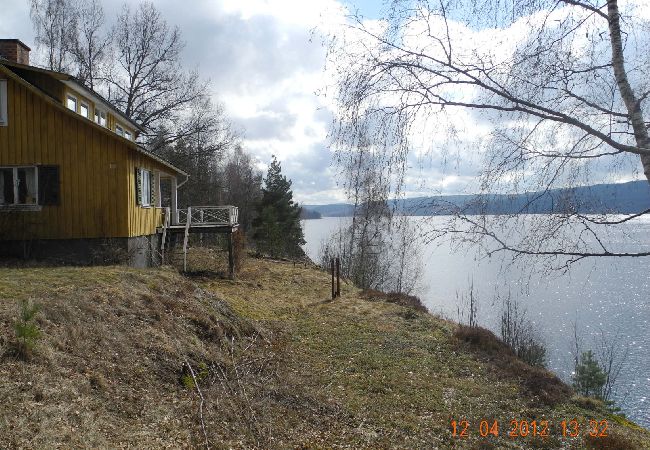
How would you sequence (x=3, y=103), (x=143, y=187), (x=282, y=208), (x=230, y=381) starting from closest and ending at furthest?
A: (x=230, y=381), (x=3, y=103), (x=143, y=187), (x=282, y=208)

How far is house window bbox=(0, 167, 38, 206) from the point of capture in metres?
13.5

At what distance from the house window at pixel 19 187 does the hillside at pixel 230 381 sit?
12.4ft

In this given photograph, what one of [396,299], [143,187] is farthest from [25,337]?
[396,299]

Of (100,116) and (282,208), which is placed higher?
(100,116)

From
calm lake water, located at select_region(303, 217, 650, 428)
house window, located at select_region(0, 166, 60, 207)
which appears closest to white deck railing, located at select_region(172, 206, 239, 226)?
house window, located at select_region(0, 166, 60, 207)

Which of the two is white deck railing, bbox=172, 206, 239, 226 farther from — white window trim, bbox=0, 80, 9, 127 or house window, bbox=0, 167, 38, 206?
white window trim, bbox=0, 80, 9, 127

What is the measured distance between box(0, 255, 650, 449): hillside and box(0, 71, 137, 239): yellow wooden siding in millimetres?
2924

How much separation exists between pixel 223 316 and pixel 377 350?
11.8 ft

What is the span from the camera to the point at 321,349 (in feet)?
34.8

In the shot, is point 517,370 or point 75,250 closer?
point 517,370

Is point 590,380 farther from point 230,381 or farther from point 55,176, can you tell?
point 55,176

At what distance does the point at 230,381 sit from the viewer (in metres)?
7.28

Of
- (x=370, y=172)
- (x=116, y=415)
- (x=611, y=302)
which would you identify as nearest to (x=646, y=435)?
(x=370, y=172)
